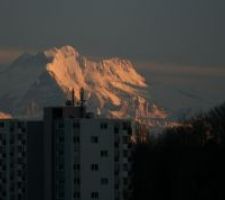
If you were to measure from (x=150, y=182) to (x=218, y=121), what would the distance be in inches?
568

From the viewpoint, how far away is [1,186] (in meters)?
93.6

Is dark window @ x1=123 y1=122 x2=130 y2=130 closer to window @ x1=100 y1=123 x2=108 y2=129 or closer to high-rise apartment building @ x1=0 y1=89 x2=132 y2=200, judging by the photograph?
high-rise apartment building @ x1=0 y1=89 x2=132 y2=200

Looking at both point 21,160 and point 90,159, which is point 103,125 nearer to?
point 90,159

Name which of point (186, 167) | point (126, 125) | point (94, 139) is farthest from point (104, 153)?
point (186, 167)

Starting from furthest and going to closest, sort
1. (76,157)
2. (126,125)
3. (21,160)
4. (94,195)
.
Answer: (21,160), (126,125), (76,157), (94,195)

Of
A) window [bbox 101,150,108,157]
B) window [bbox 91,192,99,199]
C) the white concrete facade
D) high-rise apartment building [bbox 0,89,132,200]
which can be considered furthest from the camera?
window [bbox 101,150,108,157]

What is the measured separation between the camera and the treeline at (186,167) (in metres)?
73.9

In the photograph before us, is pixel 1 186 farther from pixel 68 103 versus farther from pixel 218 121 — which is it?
pixel 218 121

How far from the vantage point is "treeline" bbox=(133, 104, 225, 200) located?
242 ft

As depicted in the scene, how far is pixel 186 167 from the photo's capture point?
253 feet

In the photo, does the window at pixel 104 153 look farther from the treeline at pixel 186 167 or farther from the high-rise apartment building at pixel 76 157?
the treeline at pixel 186 167

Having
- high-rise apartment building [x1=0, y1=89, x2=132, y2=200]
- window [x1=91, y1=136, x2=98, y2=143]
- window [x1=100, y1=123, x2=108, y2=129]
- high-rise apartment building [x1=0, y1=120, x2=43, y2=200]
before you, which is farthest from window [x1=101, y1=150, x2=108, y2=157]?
high-rise apartment building [x1=0, y1=120, x2=43, y2=200]

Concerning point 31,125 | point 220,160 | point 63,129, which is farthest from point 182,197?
point 31,125

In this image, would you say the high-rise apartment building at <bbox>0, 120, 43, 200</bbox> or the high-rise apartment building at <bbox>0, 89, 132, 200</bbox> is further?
the high-rise apartment building at <bbox>0, 120, 43, 200</bbox>
